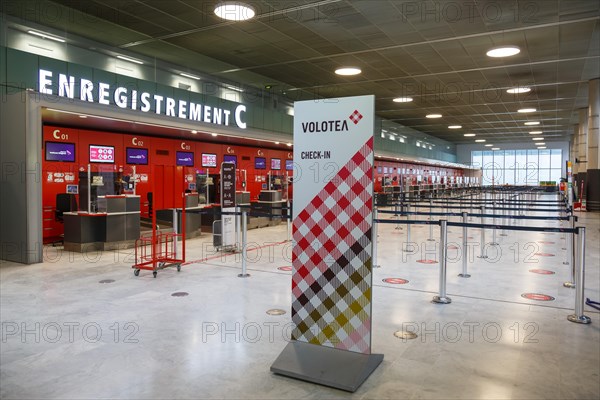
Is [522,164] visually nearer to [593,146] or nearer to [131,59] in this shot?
[593,146]

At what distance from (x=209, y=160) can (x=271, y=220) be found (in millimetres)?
2704

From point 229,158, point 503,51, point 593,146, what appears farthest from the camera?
point 593,146

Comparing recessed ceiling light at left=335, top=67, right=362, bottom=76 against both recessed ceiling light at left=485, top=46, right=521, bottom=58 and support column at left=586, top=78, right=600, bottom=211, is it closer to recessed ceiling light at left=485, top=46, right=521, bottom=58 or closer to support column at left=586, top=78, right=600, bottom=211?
recessed ceiling light at left=485, top=46, right=521, bottom=58

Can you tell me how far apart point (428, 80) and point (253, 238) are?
24.4 feet

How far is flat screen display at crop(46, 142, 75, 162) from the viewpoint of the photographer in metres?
9.85

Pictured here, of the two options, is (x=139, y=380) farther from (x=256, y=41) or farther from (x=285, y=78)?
(x=285, y=78)

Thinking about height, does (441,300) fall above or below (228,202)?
below

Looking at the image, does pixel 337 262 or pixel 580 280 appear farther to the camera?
pixel 580 280

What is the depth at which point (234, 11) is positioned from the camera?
809 cm

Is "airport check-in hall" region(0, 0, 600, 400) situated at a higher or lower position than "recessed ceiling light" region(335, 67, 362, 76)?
lower

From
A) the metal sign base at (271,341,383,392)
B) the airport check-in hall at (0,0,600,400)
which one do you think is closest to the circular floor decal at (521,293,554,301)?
the airport check-in hall at (0,0,600,400)

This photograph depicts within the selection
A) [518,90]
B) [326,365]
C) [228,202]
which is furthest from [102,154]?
[518,90]

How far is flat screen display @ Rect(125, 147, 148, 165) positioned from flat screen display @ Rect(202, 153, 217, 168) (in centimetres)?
220

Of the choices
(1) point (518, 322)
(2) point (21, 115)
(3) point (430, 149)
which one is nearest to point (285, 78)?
(2) point (21, 115)
